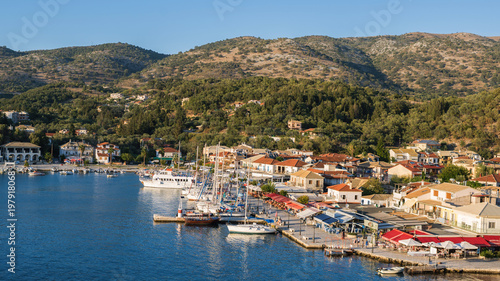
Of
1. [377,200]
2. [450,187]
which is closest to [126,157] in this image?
[377,200]

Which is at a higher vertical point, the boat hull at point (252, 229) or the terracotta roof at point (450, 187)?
the terracotta roof at point (450, 187)

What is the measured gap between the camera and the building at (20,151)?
235ft

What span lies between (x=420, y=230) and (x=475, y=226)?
3.18m

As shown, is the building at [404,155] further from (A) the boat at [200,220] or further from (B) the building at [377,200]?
(A) the boat at [200,220]

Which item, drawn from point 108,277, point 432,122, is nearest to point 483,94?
point 432,122

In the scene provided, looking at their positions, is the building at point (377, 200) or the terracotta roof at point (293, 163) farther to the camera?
the terracotta roof at point (293, 163)

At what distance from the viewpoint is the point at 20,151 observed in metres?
72.6

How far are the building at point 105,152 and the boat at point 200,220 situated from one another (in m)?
46.6

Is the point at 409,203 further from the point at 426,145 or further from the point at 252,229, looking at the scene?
the point at 426,145

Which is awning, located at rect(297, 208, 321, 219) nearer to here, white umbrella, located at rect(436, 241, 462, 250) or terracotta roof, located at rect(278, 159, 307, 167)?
white umbrella, located at rect(436, 241, 462, 250)

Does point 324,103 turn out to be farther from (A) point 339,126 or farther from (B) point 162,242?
(B) point 162,242

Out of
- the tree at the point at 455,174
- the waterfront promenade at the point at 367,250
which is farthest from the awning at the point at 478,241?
the tree at the point at 455,174

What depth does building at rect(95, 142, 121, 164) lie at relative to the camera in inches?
2997

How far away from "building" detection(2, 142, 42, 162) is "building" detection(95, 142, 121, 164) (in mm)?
9210
